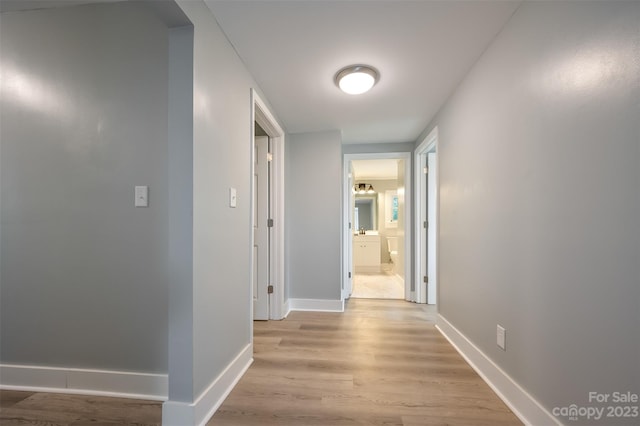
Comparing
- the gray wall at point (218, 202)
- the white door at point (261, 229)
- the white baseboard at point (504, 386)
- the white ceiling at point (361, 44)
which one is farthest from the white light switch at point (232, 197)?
the white baseboard at point (504, 386)

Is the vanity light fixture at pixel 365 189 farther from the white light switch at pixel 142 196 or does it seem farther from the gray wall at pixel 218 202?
the white light switch at pixel 142 196

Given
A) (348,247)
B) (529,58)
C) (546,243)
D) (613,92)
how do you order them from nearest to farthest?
(613,92) < (546,243) < (529,58) < (348,247)

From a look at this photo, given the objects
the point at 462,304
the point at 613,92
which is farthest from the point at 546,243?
the point at 462,304

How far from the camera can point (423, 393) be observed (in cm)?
153

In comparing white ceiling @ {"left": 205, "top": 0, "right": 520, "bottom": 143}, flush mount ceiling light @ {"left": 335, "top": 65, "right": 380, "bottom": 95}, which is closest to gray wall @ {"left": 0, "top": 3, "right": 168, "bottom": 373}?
white ceiling @ {"left": 205, "top": 0, "right": 520, "bottom": 143}

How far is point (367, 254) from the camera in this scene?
235 inches

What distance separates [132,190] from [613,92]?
220cm

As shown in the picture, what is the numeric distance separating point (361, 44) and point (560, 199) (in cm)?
138

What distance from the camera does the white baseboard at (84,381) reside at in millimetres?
1487

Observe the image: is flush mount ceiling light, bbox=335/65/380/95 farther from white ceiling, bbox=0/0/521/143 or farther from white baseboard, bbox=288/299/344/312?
white baseboard, bbox=288/299/344/312

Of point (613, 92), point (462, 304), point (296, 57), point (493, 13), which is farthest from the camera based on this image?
point (462, 304)

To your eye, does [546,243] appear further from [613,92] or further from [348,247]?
[348,247]

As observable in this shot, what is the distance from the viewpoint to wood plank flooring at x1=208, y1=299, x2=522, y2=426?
134 centimetres

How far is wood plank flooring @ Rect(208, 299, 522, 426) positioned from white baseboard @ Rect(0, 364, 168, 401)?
1.48ft
